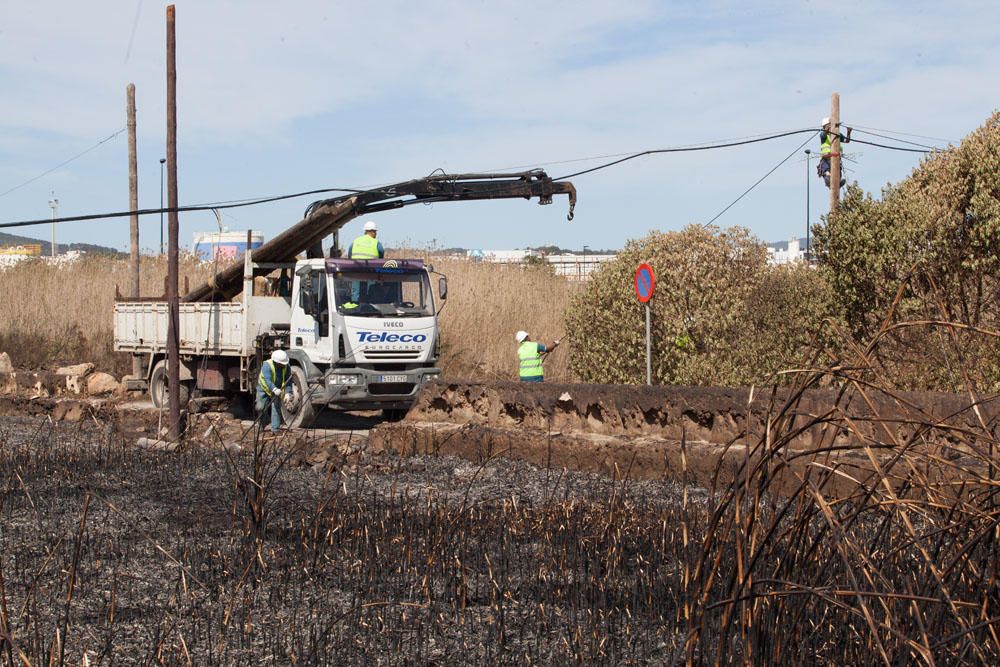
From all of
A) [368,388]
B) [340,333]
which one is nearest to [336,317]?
[340,333]

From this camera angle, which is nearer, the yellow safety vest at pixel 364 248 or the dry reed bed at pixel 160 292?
the yellow safety vest at pixel 364 248

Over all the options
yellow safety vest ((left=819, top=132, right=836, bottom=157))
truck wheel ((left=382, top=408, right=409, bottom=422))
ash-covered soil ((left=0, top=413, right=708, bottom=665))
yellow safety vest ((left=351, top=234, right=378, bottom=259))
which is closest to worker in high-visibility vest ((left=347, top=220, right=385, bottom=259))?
yellow safety vest ((left=351, top=234, right=378, bottom=259))

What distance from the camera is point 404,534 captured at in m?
6.96

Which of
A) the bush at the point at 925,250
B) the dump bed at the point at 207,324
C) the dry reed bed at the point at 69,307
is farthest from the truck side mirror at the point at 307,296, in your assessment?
the dry reed bed at the point at 69,307

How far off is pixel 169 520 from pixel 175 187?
7.69m

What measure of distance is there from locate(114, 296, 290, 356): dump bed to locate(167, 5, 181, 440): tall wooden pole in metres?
1.05

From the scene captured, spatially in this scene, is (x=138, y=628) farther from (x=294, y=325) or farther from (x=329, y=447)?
(x=294, y=325)

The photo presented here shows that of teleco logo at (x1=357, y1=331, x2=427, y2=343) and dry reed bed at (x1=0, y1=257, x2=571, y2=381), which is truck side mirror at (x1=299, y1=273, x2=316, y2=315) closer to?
teleco logo at (x1=357, y1=331, x2=427, y2=343)

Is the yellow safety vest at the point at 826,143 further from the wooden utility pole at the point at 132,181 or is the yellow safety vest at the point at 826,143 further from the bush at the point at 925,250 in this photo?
the wooden utility pole at the point at 132,181

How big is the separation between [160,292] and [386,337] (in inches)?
689

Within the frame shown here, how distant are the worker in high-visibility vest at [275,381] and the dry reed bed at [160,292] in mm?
7043

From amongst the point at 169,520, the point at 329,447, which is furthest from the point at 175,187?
the point at 169,520

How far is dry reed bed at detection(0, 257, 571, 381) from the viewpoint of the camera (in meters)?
23.4

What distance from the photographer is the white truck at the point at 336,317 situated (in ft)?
47.8
